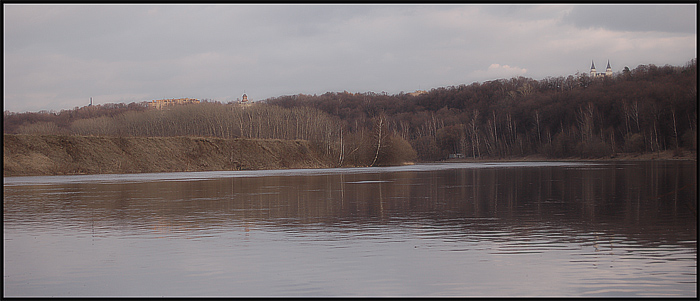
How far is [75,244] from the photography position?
11.6 meters

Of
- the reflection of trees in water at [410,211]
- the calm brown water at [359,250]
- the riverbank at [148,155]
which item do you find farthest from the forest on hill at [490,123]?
the calm brown water at [359,250]

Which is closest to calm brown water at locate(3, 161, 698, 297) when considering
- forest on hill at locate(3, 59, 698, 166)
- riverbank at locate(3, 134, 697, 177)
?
riverbank at locate(3, 134, 697, 177)

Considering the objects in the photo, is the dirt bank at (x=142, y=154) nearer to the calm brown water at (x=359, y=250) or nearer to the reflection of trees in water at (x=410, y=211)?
the reflection of trees in water at (x=410, y=211)

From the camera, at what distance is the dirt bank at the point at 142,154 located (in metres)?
54.5

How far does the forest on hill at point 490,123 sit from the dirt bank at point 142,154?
606 centimetres

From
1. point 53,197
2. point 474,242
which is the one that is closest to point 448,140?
point 53,197

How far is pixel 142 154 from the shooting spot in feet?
219

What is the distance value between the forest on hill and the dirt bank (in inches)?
239

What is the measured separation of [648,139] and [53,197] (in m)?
101

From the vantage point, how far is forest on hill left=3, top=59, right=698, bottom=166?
95625 millimetres

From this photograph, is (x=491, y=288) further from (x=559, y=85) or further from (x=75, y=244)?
(x=559, y=85)

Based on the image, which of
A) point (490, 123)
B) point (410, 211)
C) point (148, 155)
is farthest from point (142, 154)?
point (490, 123)

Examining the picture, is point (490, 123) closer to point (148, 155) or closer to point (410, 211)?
point (148, 155)

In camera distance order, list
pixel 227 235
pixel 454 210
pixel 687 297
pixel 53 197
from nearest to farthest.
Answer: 1. pixel 687 297
2. pixel 227 235
3. pixel 454 210
4. pixel 53 197
